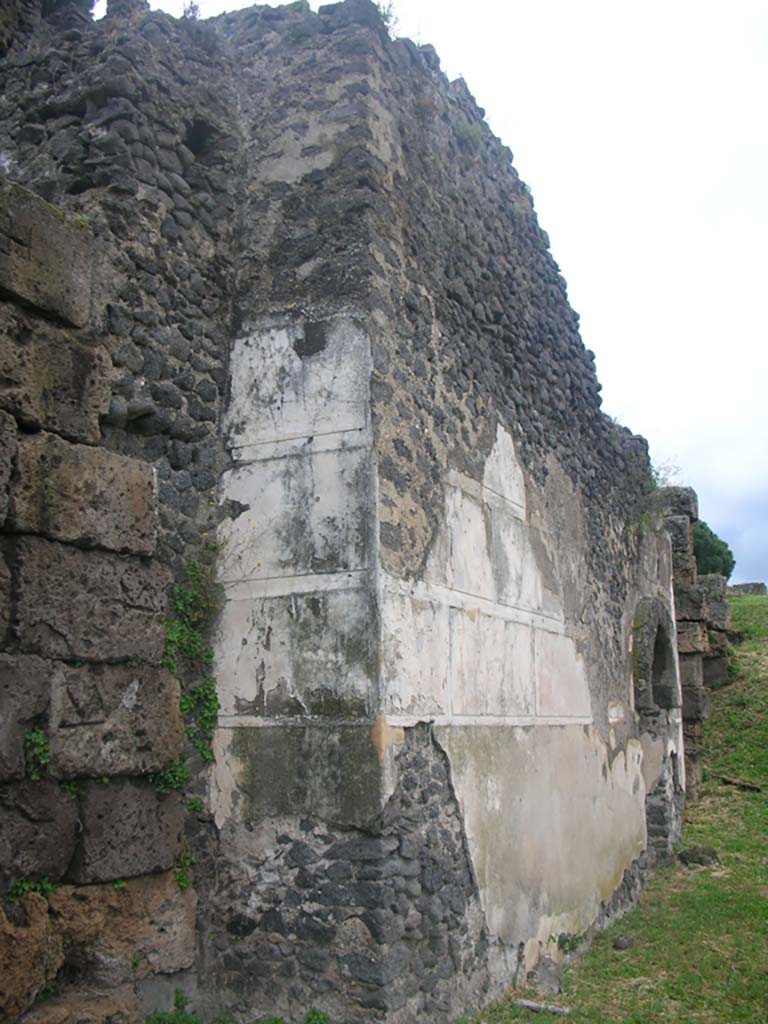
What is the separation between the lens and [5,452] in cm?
363

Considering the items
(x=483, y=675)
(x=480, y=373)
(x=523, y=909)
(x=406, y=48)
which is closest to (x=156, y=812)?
(x=483, y=675)

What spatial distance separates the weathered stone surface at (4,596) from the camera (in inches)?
147

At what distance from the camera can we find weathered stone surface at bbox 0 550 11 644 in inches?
147

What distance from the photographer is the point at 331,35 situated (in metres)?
6.03

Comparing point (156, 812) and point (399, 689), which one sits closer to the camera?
point (156, 812)

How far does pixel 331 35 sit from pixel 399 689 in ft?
12.7

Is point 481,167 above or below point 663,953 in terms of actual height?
above

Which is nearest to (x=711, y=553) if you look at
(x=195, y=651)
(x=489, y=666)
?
(x=489, y=666)

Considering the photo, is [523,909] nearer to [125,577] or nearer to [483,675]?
[483,675]

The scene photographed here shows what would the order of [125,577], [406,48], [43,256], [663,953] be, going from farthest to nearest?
1. [663,953]
2. [406,48]
3. [125,577]
4. [43,256]

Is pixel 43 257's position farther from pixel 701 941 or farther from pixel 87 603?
pixel 701 941

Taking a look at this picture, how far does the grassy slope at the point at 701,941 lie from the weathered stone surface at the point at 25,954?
2.64m

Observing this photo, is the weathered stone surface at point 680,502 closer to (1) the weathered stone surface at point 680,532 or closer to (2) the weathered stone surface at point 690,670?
(1) the weathered stone surface at point 680,532

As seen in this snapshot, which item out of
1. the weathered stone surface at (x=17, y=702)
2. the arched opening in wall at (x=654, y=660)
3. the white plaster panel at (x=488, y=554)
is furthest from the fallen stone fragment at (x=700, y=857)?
the weathered stone surface at (x=17, y=702)
